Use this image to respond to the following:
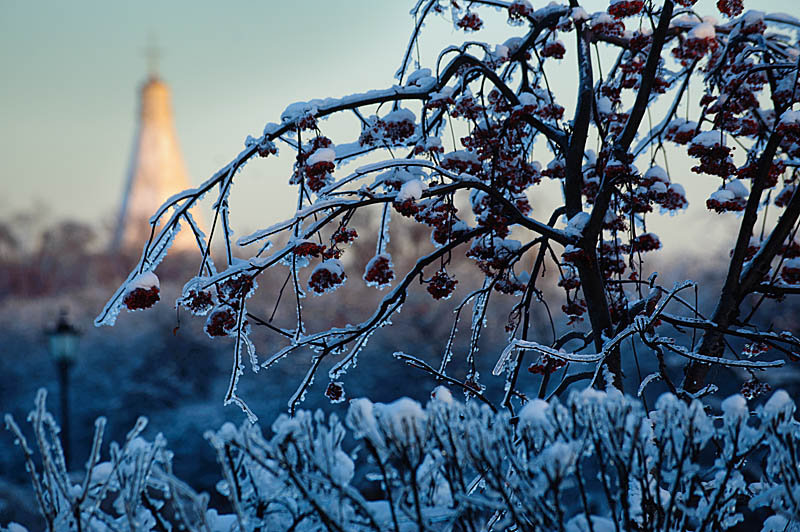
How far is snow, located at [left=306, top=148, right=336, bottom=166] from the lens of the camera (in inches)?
98.9

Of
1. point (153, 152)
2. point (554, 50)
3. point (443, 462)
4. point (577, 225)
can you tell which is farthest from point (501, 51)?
point (153, 152)

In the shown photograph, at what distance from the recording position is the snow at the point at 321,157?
251 centimetres

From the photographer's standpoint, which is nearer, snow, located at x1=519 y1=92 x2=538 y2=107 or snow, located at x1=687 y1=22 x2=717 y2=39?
snow, located at x1=687 y1=22 x2=717 y2=39

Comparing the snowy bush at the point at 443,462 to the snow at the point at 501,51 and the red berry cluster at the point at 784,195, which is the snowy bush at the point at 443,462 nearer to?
the snow at the point at 501,51

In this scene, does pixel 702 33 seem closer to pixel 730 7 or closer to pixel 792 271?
pixel 730 7

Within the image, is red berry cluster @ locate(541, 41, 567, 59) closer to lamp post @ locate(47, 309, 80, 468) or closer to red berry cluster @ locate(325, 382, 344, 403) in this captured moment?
red berry cluster @ locate(325, 382, 344, 403)

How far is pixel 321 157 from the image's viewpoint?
8.25 feet

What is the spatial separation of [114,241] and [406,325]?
1377 cm

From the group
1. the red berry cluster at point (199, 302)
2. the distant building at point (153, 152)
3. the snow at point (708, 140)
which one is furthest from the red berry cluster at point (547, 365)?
the distant building at point (153, 152)

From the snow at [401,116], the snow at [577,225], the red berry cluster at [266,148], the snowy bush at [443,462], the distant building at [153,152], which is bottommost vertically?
the snowy bush at [443,462]

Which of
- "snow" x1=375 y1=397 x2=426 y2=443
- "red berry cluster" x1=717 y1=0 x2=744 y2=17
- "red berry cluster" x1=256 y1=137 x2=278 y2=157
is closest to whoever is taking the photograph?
"snow" x1=375 y1=397 x2=426 y2=443

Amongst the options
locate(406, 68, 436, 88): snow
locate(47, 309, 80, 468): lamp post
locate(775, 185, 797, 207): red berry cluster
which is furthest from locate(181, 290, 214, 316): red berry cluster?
locate(47, 309, 80, 468): lamp post

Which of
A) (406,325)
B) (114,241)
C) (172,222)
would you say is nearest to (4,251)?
(114,241)

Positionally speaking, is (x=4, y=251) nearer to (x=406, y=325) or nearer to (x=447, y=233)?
(x=406, y=325)
